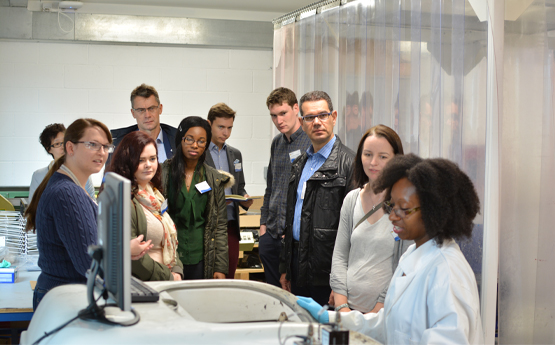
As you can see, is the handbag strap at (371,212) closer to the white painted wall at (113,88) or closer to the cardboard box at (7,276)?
the cardboard box at (7,276)

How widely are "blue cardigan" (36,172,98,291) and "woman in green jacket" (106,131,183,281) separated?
1.51ft

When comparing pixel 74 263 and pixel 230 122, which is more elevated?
pixel 230 122

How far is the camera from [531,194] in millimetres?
2084

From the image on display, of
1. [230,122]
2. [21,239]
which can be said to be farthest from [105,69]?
[21,239]

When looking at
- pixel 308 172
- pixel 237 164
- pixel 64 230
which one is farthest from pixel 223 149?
pixel 64 230

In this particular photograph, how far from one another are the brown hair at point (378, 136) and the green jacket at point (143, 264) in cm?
95

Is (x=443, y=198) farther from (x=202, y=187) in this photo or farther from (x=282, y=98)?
(x=282, y=98)

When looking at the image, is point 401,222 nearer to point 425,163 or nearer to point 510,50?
point 425,163

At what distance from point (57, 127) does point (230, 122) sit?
1.25 meters

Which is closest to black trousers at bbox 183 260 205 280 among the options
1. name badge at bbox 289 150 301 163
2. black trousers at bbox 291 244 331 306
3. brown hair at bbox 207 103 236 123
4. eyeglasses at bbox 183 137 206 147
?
black trousers at bbox 291 244 331 306

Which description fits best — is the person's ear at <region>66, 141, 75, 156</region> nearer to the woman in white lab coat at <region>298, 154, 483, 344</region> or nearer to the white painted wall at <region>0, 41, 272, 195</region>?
the woman in white lab coat at <region>298, 154, 483, 344</region>

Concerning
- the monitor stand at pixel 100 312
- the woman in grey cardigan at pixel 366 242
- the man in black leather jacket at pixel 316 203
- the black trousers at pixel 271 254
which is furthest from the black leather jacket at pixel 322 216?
the monitor stand at pixel 100 312

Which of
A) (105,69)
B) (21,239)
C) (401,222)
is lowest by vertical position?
(21,239)

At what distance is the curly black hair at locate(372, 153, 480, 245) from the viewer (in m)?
1.37
